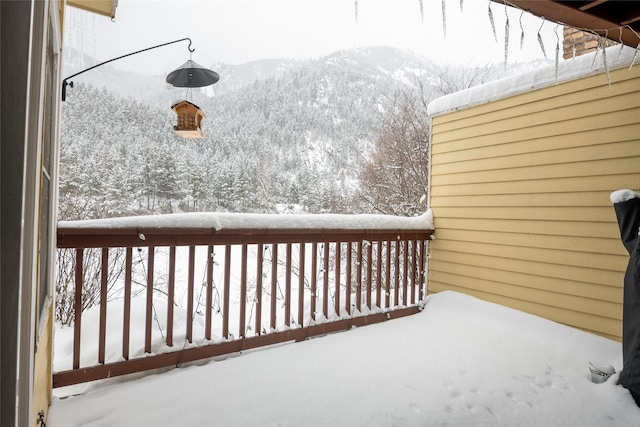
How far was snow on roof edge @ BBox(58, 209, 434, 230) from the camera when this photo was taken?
208 cm

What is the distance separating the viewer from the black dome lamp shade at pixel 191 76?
3.38 meters

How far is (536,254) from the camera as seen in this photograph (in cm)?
315

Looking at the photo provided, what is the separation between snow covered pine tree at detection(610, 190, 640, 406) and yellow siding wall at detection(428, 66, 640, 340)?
1.74 ft

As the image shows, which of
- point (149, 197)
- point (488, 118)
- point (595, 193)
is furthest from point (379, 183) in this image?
point (149, 197)

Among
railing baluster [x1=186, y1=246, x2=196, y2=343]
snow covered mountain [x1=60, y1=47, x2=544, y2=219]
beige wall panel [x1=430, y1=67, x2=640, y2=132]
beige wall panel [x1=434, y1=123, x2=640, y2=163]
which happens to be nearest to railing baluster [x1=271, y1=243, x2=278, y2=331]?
railing baluster [x1=186, y1=246, x2=196, y2=343]

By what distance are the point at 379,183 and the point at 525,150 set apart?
729 centimetres

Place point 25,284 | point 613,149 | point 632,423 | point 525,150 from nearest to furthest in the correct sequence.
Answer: point 25,284, point 632,423, point 613,149, point 525,150

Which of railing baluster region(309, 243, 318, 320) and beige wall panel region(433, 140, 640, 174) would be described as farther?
railing baluster region(309, 243, 318, 320)

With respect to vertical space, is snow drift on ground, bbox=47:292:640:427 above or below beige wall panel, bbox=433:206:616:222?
below

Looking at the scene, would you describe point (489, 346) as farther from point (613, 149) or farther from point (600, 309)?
point (613, 149)

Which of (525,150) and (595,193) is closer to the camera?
(595,193)

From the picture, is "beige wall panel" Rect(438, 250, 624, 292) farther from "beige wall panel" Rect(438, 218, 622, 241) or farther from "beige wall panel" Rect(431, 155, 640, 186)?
"beige wall panel" Rect(431, 155, 640, 186)

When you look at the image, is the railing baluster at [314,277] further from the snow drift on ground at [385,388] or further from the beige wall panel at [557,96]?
the beige wall panel at [557,96]

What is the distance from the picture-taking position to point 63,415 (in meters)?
1.70
